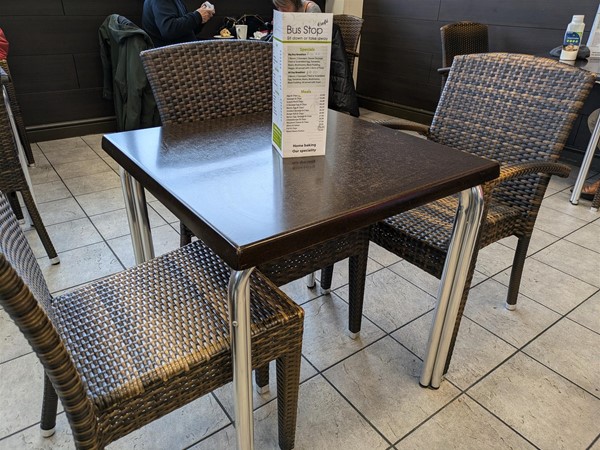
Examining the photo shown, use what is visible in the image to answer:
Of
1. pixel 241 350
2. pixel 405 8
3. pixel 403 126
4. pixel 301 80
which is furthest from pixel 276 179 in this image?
pixel 405 8

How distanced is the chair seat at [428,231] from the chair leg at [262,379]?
0.55 metres

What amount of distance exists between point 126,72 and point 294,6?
4.25ft

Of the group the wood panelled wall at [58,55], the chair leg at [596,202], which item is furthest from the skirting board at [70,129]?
the chair leg at [596,202]

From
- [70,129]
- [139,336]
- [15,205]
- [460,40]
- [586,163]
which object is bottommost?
[70,129]

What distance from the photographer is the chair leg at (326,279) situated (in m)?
1.82

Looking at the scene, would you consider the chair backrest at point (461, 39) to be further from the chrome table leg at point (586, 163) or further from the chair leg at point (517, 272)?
the chair leg at point (517, 272)

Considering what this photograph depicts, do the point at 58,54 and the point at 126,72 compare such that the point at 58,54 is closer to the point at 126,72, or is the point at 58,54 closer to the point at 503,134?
the point at 126,72

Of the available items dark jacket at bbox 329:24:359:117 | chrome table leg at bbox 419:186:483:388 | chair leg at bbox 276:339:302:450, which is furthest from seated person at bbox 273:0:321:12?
chair leg at bbox 276:339:302:450

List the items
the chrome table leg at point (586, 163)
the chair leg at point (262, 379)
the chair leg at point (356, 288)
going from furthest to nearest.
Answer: the chrome table leg at point (586, 163)
the chair leg at point (356, 288)
the chair leg at point (262, 379)

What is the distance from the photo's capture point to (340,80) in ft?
11.5

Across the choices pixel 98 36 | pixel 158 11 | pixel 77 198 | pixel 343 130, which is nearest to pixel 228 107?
pixel 343 130

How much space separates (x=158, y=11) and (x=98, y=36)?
656 mm

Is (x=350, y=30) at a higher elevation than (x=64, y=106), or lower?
higher

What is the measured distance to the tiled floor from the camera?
1.29m
